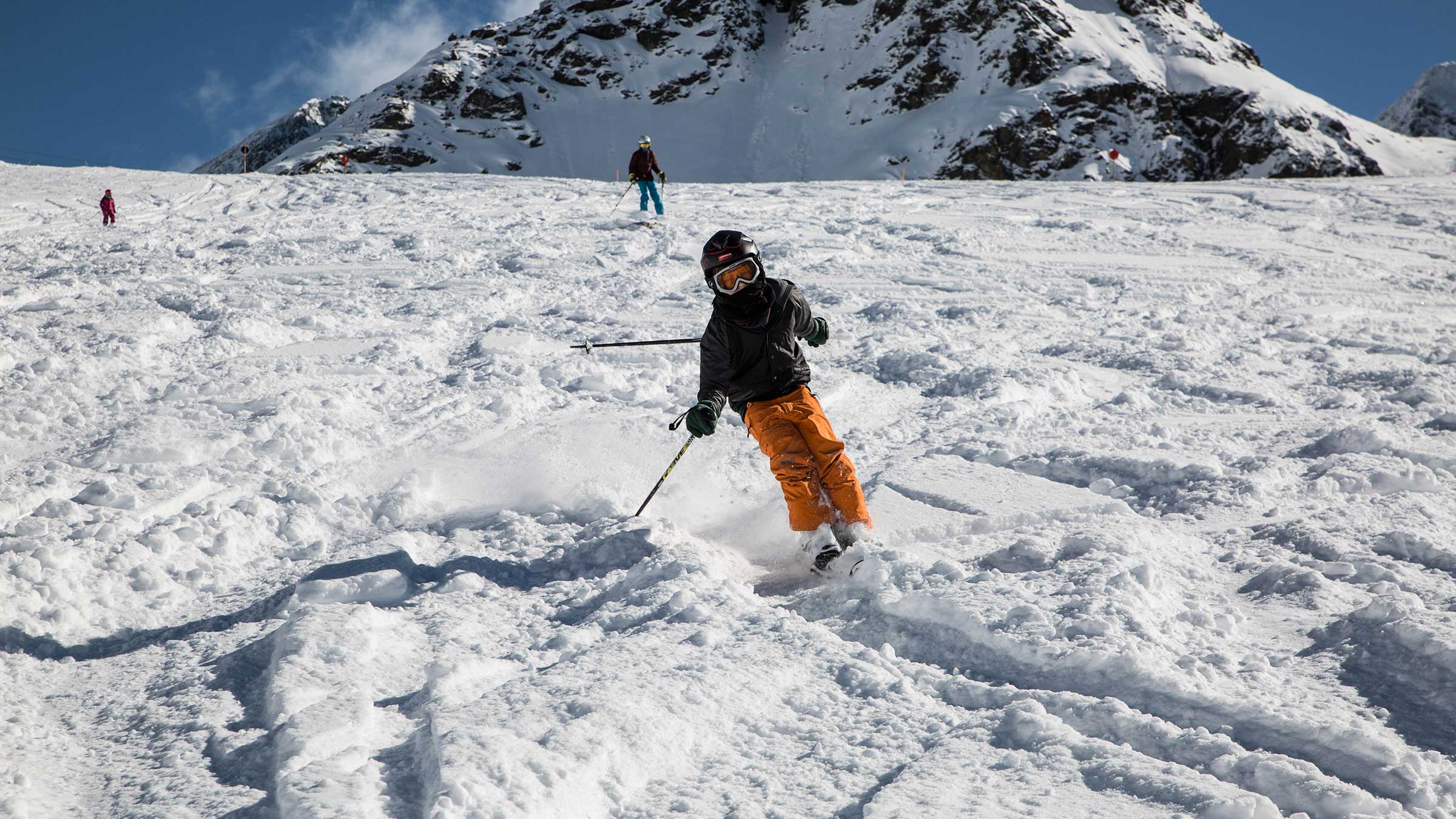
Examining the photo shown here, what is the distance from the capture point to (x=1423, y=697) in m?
2.46

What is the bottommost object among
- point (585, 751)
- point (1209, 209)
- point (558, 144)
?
point (585, 751)

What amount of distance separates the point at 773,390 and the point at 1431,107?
137864 mm


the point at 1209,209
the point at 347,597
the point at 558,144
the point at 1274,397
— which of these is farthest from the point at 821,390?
the point at 558,144

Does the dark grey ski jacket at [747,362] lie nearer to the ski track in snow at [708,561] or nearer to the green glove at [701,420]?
the green glove at [701,420]

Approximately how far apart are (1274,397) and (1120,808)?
4.30m

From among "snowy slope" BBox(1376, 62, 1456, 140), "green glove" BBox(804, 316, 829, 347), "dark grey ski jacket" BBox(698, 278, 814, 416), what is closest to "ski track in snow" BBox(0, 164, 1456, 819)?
"dark grey ski jacket" BBox(698, 278, 814, 416)

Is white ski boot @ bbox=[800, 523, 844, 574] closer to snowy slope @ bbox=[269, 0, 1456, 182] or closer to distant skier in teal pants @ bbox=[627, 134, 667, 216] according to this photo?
distant skier in teal pants @ bbox=[627, 134, 667, 216]

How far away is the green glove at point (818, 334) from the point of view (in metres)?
4.44

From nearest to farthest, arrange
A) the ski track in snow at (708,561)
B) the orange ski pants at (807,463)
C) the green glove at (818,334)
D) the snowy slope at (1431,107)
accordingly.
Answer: the ski track in snow at (708,561), the orange ski pants at (807,463), the green glove at (818,334), the snowy slope at (1431,107)

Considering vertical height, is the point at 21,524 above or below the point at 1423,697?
above

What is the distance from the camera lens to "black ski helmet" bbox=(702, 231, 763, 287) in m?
3.99

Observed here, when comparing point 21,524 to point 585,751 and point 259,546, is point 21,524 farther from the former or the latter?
point 585,751

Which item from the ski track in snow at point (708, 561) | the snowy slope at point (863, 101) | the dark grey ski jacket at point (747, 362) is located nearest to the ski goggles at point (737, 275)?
the dark grey ski jacket at point (747, 362)

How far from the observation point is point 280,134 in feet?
406
